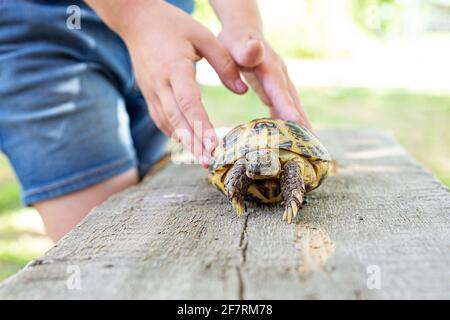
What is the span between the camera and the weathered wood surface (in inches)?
36.7

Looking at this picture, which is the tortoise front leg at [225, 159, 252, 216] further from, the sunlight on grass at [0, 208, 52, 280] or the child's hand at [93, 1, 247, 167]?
the sunlight on grass at [0, 208, 52, 280]

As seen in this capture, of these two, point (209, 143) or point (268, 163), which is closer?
point (268, 163)

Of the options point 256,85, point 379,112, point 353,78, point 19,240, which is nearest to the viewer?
point 256,85

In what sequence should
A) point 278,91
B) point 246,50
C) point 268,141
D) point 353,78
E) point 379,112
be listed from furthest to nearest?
point 353,78, point 379,112, point 278,91, point 246,50, point 268,141

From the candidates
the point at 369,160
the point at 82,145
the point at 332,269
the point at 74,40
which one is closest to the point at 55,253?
the point at 332,269

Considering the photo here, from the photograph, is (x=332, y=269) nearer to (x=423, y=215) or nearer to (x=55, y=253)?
(x=423, y=215)

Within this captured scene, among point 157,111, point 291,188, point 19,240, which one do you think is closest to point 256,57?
point 157,111

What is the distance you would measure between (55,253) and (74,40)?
124 cm

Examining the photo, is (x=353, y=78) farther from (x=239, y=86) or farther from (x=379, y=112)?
(x=239, y=86)

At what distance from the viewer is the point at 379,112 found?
7.41 m

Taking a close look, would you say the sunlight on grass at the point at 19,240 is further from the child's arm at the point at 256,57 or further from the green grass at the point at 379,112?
the green grass at the point at 379,112

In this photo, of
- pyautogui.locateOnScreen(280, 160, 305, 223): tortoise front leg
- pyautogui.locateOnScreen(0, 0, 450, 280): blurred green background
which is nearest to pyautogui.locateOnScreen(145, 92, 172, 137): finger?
pyautogui.locateOnScreen(280, 160, 305, 223): tortoise front leg

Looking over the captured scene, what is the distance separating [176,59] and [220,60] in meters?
0.17

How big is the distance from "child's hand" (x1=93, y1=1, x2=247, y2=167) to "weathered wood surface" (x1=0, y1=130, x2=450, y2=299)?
0.69 feet
